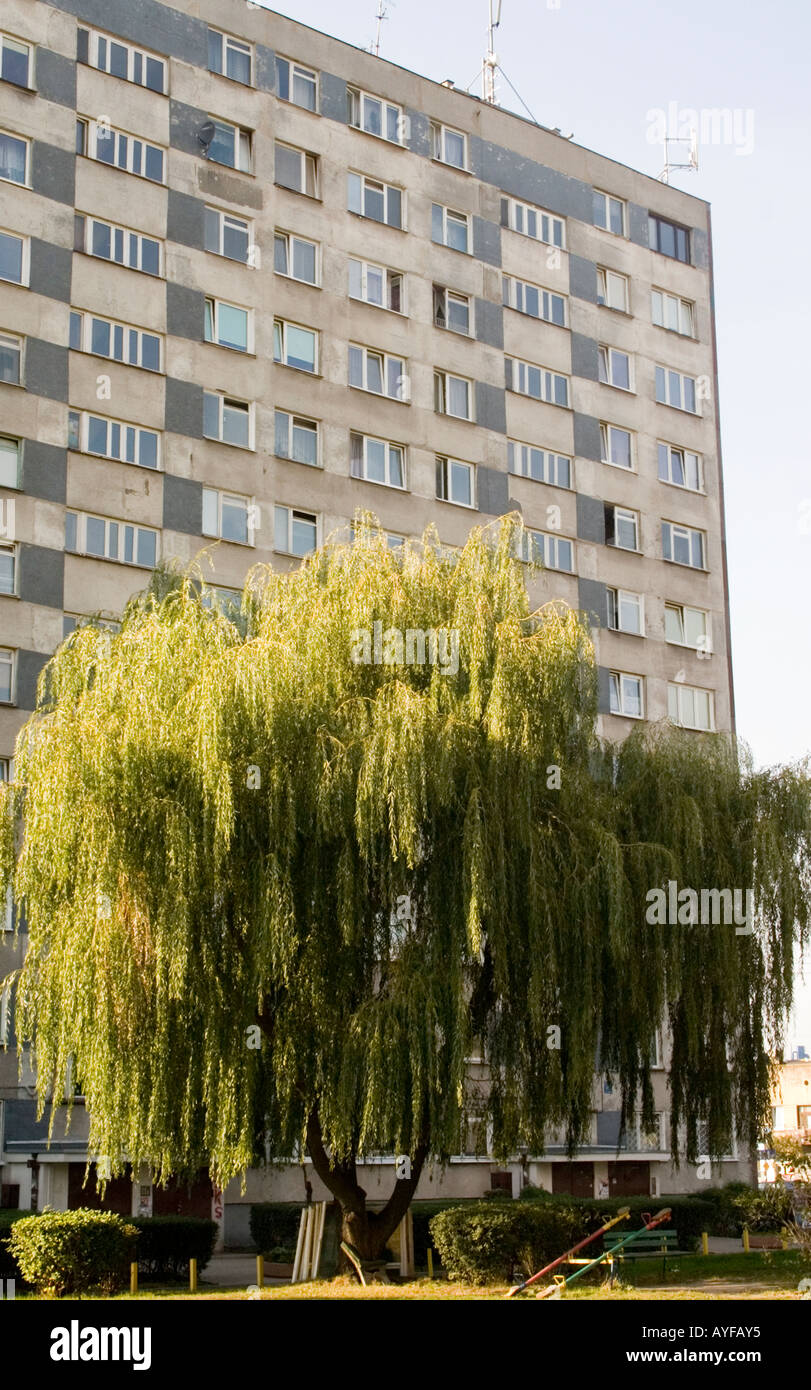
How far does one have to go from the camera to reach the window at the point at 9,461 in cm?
3909

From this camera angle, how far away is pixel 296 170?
47031 mm

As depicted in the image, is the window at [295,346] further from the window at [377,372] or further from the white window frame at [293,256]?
the white window frame at [293,256]

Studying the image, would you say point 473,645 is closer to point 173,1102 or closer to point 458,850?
point 458,850

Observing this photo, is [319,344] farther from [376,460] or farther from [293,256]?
[376,460]

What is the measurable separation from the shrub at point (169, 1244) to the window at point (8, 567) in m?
14.4

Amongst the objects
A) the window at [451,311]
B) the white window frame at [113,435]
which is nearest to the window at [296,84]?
the window at [451,311]

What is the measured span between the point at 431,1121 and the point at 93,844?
21.6 ft

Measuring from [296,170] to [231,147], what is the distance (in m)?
2.15

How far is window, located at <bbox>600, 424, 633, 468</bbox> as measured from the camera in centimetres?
5253

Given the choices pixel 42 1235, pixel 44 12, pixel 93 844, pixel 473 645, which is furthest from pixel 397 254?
pixel 42 1235

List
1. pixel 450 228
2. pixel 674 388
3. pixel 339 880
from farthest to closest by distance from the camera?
1. pixel 674 388
2. pixel 450 228
3. pixel 339 880

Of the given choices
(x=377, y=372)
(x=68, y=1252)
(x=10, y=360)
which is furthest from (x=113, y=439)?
(x=68, y=1252)

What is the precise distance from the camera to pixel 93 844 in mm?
25156

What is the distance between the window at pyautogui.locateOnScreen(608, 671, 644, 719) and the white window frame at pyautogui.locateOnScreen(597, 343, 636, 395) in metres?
9.47
